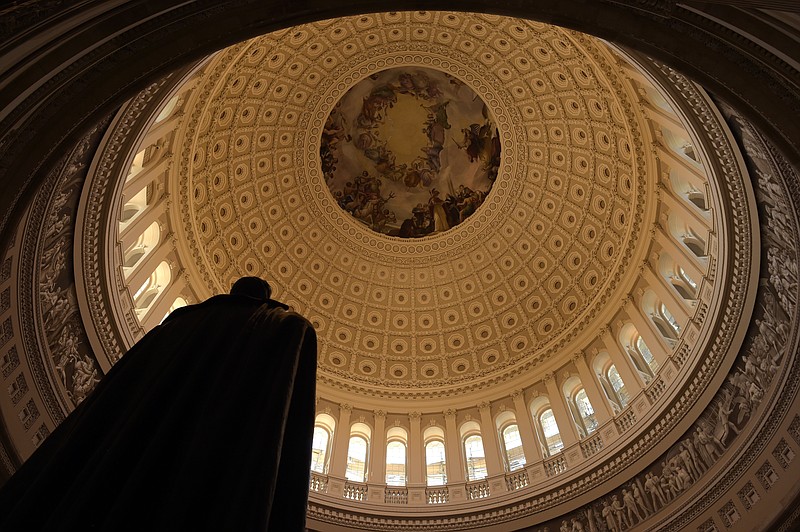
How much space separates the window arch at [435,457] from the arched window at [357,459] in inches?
77.9

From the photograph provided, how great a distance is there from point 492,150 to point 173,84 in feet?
52.2

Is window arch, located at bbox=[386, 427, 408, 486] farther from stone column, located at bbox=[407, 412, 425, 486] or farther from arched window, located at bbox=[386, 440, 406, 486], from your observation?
stone column, located at bbox=[407, 412, 425, 486]

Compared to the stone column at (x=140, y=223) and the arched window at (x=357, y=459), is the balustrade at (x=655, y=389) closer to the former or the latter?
the arched window at (x=357, y=459)

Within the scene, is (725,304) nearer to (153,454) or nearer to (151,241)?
(153,454)

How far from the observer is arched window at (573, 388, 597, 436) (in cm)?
1775

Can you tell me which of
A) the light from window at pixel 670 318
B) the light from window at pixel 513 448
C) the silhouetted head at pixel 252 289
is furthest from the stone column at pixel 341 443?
the silhouetted head at pixel 252 289

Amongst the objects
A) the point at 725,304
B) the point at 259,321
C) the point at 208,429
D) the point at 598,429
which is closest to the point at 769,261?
the point at 725,304

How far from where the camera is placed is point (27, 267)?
10711 millimetres

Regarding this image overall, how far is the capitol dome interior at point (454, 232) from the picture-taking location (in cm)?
766

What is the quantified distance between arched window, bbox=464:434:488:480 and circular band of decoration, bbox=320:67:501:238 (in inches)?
378

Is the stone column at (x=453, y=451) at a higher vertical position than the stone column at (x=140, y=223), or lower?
lower

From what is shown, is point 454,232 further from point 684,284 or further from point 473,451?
point 684,284

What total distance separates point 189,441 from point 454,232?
23113mm

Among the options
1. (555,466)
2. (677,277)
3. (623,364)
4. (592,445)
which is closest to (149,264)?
(555,466)
